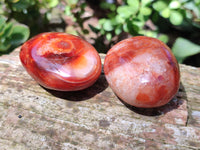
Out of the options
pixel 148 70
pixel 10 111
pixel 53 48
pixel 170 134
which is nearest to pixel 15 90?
pixel 10 111

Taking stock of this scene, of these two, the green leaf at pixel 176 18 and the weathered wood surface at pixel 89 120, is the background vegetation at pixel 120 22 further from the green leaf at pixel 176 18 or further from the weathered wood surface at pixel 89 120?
the weathered wood surface at pixel 89 120

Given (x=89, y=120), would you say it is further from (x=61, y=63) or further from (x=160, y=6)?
(x=160, y=6)

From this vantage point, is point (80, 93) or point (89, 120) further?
point (80, 93)

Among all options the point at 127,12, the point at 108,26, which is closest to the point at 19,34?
the point at 108,26

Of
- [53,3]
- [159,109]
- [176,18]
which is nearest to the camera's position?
[159,109]

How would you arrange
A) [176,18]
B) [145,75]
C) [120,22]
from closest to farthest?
[145,75] < [176,18] < [120,22]

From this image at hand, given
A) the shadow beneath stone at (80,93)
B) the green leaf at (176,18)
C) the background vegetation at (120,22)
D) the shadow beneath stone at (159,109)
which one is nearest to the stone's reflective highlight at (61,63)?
the shadow beneath stone at (80,93)

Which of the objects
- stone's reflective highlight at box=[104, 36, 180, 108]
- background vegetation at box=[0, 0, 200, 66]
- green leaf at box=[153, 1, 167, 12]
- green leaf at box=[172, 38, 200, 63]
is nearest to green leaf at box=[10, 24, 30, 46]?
Answer: background vegetation at box=[0, 0, 200, 66]
